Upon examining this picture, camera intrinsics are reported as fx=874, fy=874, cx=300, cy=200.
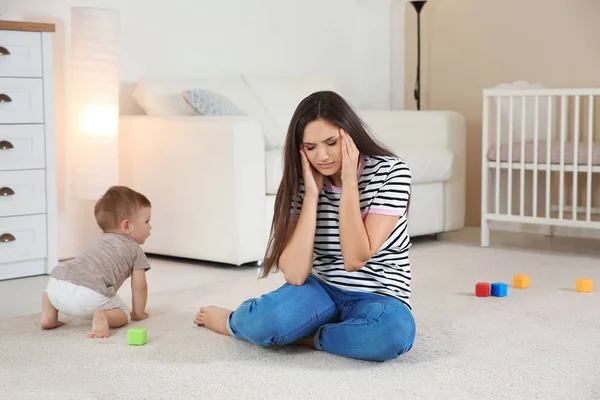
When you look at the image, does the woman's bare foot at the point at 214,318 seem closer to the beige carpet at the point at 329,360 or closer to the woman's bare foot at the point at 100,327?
the beige carpet at the point at 329,360

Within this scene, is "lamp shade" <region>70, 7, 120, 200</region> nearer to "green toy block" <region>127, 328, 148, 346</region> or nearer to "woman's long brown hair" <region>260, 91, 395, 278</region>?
"green toy block" <region>127, 328, 148, 346</region>

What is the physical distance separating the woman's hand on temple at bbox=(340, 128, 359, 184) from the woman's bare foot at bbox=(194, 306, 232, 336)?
539mm

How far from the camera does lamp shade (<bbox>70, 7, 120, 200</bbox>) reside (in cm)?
336

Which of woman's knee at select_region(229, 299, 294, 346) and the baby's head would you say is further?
the baby's head

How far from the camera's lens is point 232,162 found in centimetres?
323

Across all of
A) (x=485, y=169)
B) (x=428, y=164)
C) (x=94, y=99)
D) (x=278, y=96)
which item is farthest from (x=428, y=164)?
(x=94, y=99)

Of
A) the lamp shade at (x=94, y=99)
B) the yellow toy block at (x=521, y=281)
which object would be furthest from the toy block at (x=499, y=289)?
the lamp shade at (x=94, y=99)

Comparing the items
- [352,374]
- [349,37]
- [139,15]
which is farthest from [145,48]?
[352,374]

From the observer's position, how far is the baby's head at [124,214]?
2436 mm

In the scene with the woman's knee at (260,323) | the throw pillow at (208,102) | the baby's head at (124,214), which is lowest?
the woman's knee at (260,323)

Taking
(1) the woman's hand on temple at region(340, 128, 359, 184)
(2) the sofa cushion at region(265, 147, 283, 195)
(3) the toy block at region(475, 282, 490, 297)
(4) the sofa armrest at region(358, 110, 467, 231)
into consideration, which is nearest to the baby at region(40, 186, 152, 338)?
(1) the woman's hand on temple at region(340, 128, 359, 184)

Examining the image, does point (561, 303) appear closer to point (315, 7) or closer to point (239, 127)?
point (239, 127)

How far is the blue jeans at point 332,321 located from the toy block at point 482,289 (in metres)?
0.81

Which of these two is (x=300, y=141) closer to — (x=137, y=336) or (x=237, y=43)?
(x=137, y=336)
